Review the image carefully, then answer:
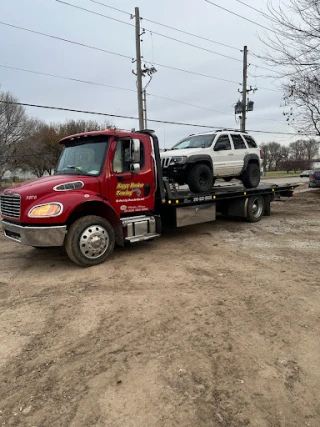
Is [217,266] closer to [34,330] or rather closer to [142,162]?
[142,162]

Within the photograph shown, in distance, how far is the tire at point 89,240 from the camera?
589 cm

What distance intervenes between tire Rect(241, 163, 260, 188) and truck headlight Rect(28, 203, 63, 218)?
6.54 meters

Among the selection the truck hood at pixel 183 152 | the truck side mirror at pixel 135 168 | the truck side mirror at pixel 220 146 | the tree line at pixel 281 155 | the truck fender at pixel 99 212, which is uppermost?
the tree line at pixel 281 155

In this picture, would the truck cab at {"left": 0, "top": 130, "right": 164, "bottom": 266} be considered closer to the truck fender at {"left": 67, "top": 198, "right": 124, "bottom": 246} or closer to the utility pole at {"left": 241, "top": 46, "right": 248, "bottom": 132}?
the truck fender at {"left": 67, "top": 198, "right": 124, "bottom": 246}

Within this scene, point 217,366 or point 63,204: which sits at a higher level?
point 63,204

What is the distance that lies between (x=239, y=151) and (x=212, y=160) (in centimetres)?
142

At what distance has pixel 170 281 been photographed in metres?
5.18

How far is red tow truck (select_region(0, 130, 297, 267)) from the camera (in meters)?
5.68

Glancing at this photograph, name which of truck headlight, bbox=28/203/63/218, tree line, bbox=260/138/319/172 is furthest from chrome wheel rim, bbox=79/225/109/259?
tree line, bbox=260/138/319/172

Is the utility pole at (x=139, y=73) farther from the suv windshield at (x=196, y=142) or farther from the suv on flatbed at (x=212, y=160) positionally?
the suv windshield at (x=196, y=142)

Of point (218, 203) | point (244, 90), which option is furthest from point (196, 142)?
point (244, 90)

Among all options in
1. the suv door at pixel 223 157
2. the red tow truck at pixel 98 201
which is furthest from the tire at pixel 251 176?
the red tow truck at pixel 98 201

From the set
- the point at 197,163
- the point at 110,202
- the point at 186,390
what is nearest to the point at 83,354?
the point at 186,390

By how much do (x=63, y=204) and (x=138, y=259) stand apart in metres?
1.84
